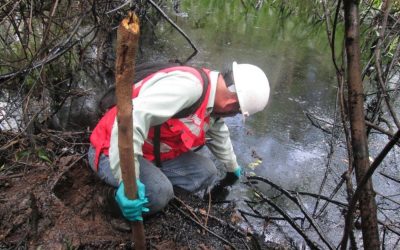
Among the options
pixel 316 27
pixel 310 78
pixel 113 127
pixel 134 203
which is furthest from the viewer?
pixel 316 27

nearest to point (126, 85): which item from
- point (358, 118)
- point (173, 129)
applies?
point (358, 118)

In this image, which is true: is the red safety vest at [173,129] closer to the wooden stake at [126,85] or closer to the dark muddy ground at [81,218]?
the dark muddy ground at [81,218]

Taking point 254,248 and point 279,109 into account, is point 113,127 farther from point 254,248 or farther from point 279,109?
point 279,109

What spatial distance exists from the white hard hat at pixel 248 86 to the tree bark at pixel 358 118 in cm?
108

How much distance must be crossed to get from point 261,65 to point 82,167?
154 inches

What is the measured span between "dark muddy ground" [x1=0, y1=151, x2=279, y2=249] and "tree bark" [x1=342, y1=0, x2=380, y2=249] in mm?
1240

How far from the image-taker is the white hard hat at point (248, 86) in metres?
2.36

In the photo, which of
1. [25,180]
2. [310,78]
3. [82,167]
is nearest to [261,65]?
[310,78]

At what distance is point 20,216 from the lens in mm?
2344

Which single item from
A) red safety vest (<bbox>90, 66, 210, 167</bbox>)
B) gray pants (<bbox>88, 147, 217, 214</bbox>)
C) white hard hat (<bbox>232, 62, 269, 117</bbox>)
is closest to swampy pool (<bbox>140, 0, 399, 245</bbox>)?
gray pants (<bbox>88, 147, 217, 214</bbox>)

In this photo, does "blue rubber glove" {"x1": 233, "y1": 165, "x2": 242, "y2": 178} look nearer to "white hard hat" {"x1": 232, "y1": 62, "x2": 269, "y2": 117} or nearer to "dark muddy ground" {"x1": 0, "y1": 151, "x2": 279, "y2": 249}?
"dark muddy ground" {"x1": 0, "y1": 151, "x2": 279, "y2": 249}

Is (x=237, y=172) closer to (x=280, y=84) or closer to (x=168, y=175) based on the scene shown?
(x=168, y=175)

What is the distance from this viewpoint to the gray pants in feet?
8.20

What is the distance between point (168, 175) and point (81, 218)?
73 cm
